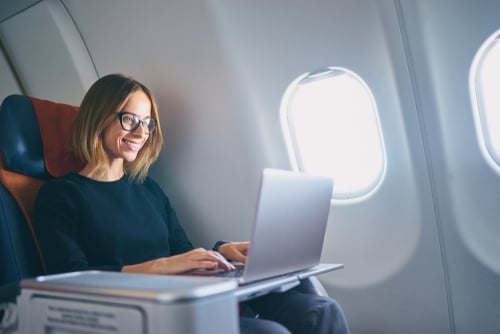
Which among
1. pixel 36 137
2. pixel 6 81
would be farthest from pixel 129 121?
pixel 6 81

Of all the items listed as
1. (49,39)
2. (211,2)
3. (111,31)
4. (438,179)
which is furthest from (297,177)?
(49,39)

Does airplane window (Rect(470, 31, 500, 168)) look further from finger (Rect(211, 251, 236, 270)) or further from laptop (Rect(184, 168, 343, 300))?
finger (Rect(211, 251, 236, 270))

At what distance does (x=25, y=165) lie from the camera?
5.79ft

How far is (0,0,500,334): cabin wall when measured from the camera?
1.84 m

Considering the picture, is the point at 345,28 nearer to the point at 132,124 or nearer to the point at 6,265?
the point at 132,124

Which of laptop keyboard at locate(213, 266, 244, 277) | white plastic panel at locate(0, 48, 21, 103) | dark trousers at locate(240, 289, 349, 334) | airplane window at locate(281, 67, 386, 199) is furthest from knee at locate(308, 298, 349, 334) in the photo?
white plastic panel at locate(0, 48, 21, 103)

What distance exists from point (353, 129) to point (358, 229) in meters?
0.48

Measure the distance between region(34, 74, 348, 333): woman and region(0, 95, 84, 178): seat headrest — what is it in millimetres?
68

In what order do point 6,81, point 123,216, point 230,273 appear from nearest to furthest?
1. point 230,273
2. point 123,216
3. point 6,81

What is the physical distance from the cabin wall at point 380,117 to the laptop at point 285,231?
602 millimetres

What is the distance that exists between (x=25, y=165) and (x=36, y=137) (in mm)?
133

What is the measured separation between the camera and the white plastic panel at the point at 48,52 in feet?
8.77

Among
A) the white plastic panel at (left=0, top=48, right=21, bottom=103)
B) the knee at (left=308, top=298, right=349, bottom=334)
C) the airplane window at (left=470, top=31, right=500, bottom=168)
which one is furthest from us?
the white plastic panel at (left=0, top=48, right=21, bottom=103)

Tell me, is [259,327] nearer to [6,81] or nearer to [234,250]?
[234,250]
